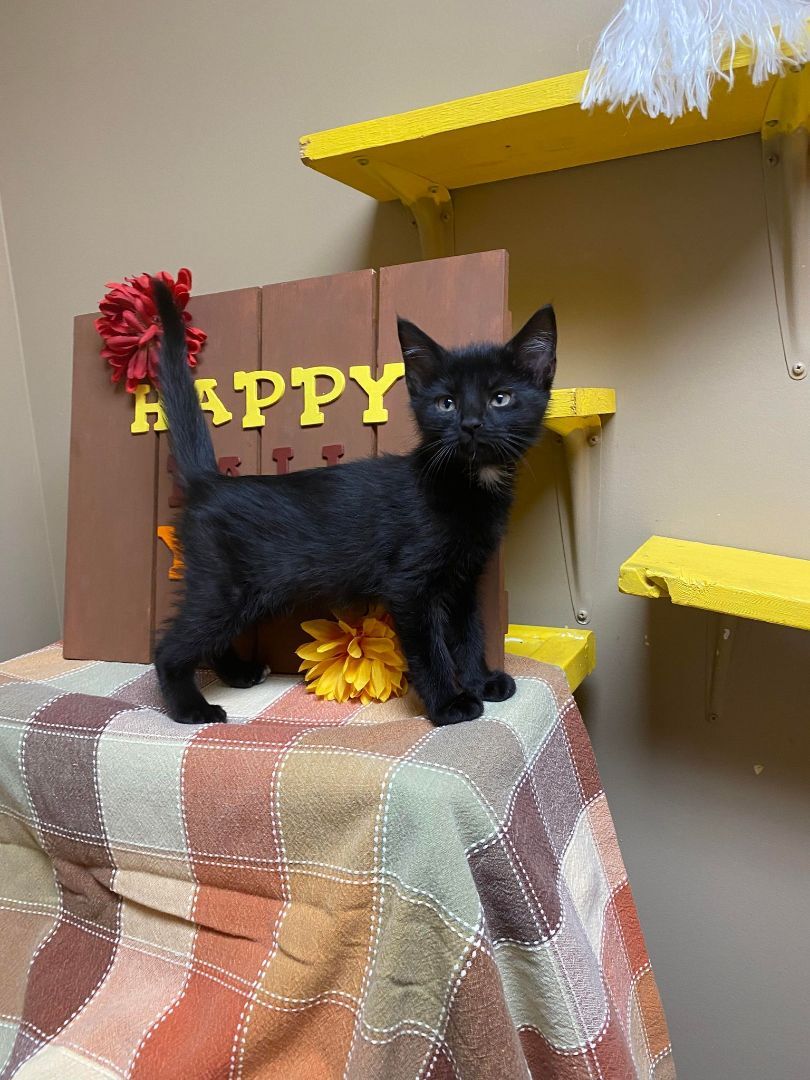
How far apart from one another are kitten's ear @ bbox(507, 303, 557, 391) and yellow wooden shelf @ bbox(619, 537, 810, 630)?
0.21 metres

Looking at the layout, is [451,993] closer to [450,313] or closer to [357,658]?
[357,658]

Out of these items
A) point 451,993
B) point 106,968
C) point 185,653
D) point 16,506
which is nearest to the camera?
point 451,993

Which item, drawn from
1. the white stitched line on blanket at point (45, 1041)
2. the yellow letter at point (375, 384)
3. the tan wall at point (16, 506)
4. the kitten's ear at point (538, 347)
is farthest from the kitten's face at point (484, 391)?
the tan wall at point (16, 506)

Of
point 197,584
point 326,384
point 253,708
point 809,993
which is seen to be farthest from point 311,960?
point 809,993

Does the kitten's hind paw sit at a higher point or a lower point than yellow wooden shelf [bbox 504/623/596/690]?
higher

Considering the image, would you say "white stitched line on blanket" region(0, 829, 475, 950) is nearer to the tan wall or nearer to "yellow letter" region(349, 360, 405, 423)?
"yellow letter" region(349, 360, 405, 423)

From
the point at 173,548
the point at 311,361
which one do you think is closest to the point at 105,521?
the point at 173,548

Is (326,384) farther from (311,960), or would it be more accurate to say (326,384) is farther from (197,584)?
(311,960)

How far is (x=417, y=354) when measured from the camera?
2.23 ft

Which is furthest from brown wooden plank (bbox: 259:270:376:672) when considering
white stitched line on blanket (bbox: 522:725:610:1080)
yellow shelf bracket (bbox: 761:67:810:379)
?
yellow shelf bracket (bbox: 761:67:810:379)

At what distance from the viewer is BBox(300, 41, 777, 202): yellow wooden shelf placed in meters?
0.69

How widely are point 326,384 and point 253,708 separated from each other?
0.37m

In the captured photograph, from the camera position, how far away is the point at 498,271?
0.75 m

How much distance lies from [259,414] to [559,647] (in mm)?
461
